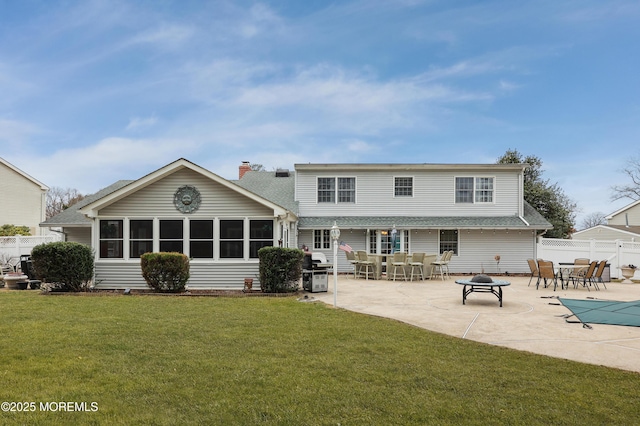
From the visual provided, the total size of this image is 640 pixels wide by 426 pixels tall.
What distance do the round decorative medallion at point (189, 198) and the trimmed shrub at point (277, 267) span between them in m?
3.01

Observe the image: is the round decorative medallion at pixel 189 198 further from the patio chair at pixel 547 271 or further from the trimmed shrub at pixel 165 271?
the patio chair at pixel 547 271

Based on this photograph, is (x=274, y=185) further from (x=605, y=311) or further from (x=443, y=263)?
(x=605, y=311)

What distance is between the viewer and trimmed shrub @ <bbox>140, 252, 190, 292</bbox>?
12883mm

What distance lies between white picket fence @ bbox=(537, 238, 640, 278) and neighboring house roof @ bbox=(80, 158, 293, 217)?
533 inches

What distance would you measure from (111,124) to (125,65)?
475 cm

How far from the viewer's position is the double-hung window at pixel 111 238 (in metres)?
14.3

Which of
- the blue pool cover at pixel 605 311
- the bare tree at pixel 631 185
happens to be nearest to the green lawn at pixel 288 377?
the blue pool cover at pixel 605 311

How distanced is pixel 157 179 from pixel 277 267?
4960 mm

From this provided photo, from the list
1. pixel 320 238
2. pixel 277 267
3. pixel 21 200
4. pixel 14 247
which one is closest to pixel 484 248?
pixel 320 238

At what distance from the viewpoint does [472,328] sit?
8086 mm

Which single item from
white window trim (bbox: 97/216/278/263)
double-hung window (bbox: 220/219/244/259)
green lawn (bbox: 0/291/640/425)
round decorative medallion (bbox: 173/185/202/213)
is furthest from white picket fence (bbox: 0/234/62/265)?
green lawn (bbox: 0/291/640/425)

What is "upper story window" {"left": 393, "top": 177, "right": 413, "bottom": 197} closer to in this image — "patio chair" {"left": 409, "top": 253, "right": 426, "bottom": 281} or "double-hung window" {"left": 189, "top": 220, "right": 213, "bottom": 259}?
"patio chair" {"left": 409, "top": 253, "right": 426, "bottom": 281}

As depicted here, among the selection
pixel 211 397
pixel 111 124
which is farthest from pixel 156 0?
pixel 211 397

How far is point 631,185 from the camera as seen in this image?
4050 cm
